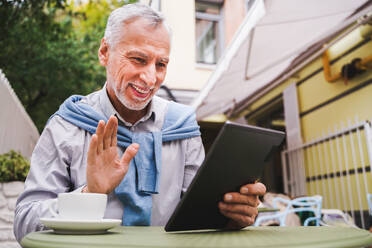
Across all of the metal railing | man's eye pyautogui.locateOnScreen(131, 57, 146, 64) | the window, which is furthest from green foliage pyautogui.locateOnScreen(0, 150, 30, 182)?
the metal railing

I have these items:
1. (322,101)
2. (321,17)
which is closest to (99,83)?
(322,101)

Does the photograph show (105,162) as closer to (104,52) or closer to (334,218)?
(104,52)

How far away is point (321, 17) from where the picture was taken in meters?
3.39

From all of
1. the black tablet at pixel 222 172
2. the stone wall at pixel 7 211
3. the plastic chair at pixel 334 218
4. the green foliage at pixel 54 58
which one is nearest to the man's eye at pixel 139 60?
the black tablet at pixel 222 172

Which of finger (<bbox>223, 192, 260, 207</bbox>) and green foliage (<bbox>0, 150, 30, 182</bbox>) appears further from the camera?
green foliage (<bbox>0, 150, 30, 182</bbox>)

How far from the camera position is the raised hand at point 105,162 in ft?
3.05

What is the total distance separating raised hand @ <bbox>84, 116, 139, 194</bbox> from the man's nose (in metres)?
0.42

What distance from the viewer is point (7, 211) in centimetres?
287

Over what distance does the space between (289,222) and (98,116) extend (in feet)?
10.3

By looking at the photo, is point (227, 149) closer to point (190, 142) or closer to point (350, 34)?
point (190, 142)

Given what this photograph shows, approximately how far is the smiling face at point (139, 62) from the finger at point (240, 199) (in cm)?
64

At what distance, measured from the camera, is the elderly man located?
1227 millimetres

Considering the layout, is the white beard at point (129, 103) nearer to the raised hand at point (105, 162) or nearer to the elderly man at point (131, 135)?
the elderly man at point (131, 135)

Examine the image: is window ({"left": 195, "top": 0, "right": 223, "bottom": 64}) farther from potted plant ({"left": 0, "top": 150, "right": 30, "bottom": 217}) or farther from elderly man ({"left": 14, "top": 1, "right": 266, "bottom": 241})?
elderly man ({"left": 14, "top": 1, "right": 266, "bottom": 241})
